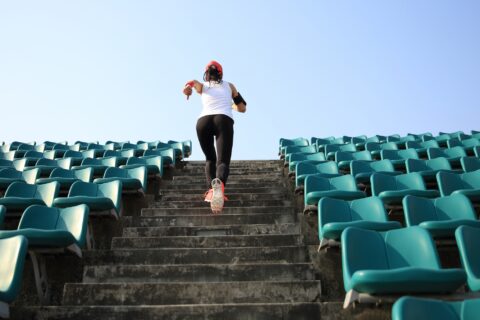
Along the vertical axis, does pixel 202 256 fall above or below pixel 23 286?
above

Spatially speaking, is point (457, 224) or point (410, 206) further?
point (410, 206)

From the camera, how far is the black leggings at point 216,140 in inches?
181

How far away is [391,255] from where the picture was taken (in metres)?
3.01

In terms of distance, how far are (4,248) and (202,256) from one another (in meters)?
1.41

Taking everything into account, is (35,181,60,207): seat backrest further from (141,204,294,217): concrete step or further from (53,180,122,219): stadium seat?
(141,204,294,217): concrete step

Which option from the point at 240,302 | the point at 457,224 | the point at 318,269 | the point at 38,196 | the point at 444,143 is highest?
the point at 444,143

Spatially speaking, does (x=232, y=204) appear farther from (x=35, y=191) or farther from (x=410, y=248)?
(x=410, y=248)

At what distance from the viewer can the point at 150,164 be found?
6.13 meters

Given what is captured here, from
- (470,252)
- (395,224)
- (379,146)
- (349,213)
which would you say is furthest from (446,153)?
(470,252)

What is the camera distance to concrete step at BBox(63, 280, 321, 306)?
3.16m

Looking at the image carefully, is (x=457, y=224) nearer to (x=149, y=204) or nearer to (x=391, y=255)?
(x=391, y=255)

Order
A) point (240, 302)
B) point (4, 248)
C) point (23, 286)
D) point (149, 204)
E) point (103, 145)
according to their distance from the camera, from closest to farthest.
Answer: point (4, 248) → point (240, 302) → point (23, 286) → point (149, 204) → point (103, 145)

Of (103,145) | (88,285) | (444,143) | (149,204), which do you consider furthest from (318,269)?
(103,145)

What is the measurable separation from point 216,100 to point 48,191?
181cm
